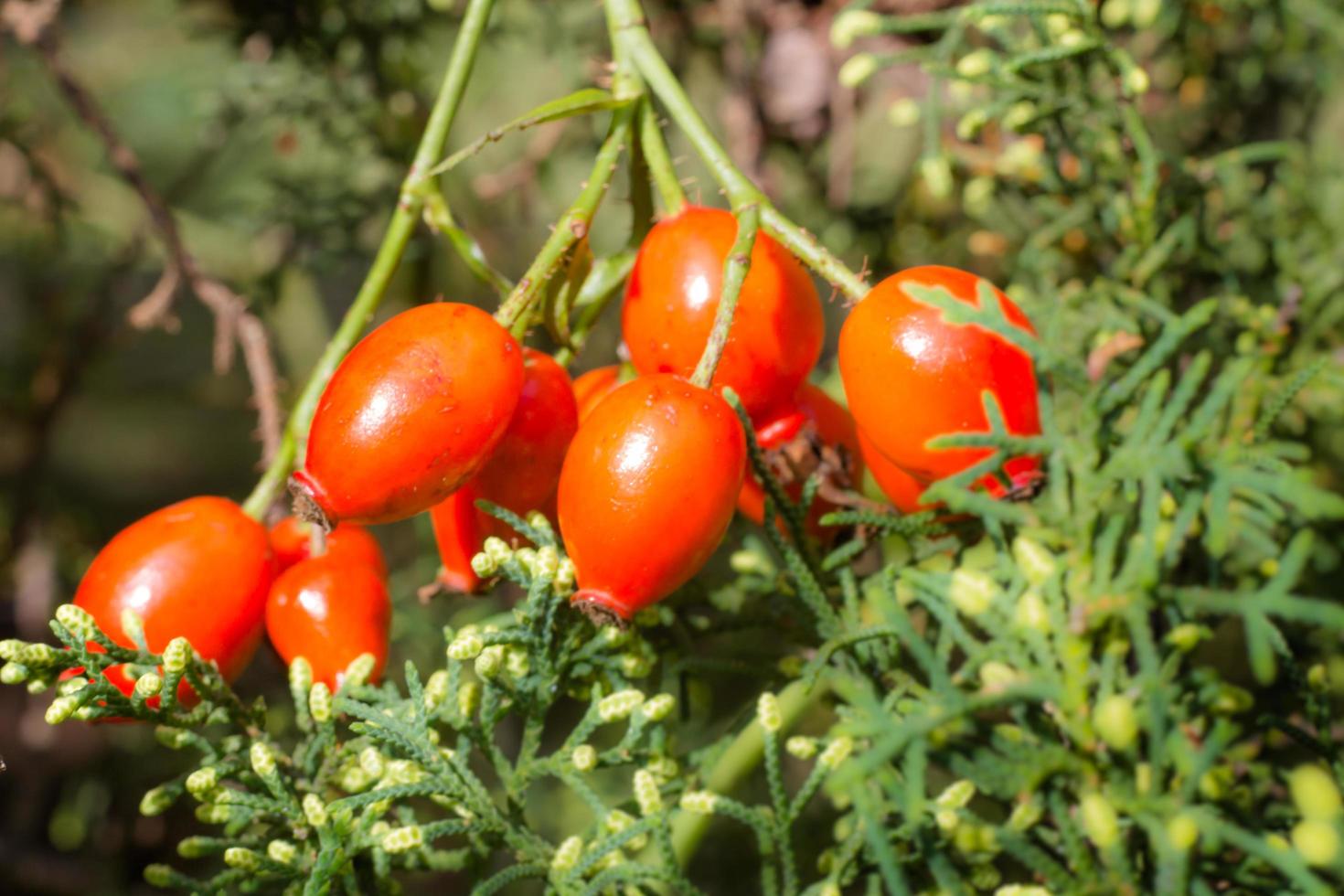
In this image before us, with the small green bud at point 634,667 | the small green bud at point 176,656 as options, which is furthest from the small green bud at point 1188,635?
the small green bud at point 176,656

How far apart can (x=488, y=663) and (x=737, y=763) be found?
44cm

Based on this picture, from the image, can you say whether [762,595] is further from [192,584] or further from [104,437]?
[104,437]

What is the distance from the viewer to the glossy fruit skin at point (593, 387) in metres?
1.07

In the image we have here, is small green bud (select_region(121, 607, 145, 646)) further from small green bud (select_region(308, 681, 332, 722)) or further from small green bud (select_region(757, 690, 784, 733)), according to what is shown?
small green bud (select_region(757, 690, 784, 733))

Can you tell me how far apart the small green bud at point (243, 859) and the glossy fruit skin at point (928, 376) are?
0.61 metres

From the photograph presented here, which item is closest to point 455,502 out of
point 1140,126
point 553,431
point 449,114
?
point 553,431

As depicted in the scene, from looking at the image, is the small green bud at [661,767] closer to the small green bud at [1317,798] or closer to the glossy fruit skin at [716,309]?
the glossy fruit skin at [716,309]

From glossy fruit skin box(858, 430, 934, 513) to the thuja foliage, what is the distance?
0.03 meters

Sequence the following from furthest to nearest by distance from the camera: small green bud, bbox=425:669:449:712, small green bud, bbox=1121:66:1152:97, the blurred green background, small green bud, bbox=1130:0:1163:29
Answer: the blurred green background
small green bud, bbox=1130:0:1163:29
small green bud, bbox=1121:66:1152:97
small green bud, bbox=425:669:449:712

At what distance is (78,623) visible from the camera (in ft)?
2.93

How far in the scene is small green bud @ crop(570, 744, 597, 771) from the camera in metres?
0.95

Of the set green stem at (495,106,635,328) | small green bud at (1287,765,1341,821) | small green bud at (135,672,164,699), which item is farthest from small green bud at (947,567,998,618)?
small green bud at (135,672,164,699)

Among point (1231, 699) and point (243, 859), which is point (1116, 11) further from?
point (243, 859)

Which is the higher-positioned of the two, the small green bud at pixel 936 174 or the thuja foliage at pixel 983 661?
the small green bud at pixel 936 174
